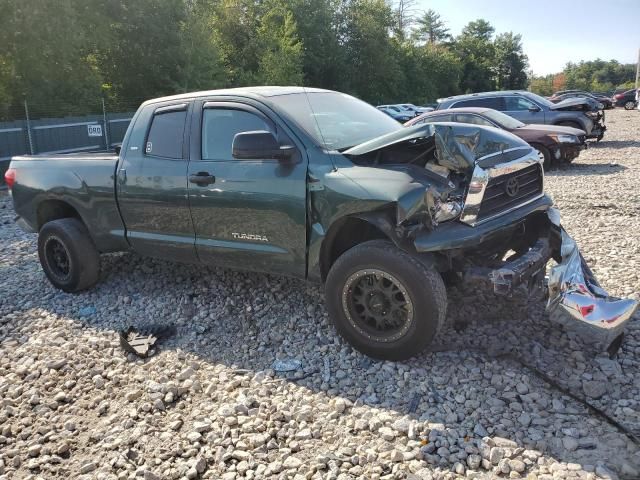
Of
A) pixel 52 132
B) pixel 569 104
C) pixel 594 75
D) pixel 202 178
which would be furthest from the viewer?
pixel 594 75

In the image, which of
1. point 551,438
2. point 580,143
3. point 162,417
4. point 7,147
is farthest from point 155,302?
point 7,147

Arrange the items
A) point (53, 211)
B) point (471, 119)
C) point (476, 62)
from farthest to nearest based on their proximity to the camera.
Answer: point (476, 62)
point (471, 119)
point (53, 211)

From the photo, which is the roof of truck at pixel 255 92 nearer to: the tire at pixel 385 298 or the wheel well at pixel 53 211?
the tire at pixel 385 298

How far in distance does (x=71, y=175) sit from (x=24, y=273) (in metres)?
1.72

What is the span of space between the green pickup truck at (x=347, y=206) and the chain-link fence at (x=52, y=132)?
10.0m

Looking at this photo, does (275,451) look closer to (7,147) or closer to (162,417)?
(162,417)

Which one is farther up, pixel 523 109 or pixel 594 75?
pixel 594 75

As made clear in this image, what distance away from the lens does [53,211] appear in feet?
19.9

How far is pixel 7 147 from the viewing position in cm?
1472

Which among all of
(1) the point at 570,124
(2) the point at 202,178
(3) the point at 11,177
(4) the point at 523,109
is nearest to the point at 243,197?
(2) the point at 202,178

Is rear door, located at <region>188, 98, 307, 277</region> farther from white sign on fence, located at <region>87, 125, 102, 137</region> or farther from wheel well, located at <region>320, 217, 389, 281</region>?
white sign on fence, located at <region>87, 125, 102, 137</region>

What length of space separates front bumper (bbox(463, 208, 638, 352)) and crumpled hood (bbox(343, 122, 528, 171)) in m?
0.73

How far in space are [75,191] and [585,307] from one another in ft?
15.1

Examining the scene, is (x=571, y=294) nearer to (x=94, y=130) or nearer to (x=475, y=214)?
(x=475, y=214)
